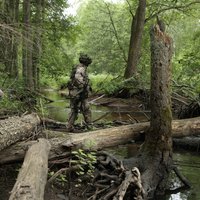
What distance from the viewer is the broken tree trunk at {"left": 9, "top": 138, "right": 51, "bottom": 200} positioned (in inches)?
159

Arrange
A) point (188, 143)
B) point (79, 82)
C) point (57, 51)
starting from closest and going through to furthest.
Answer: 1. point (188, 143)
2. point (79, 82)
3. point (57, 51)

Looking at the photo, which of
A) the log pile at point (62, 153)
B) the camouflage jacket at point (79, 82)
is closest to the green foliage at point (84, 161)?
the log pile at point (62, 153)

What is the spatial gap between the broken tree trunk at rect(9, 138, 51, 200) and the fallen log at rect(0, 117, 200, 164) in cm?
29

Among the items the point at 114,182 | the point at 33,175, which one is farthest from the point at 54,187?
the point at 33,175

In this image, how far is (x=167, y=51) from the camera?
6.95 metres

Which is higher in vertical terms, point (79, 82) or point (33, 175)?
point (79, 82)

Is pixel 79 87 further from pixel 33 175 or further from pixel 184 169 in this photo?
pixel 33 175

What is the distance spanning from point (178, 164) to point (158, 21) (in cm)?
300

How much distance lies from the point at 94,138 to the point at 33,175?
2.49 metres

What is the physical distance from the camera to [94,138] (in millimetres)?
7012

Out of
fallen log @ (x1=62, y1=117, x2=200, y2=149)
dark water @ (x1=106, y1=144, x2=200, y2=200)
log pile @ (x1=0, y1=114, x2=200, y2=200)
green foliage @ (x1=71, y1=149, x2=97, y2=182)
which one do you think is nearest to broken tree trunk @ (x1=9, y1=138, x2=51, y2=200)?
log pile @ (x1=0, y1=114, x2=200, y2=200)

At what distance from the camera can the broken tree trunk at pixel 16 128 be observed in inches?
226

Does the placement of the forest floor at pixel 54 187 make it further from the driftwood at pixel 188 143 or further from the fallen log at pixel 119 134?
the driftwood at pixel 188 143

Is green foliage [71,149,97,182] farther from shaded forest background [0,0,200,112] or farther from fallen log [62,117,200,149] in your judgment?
Answer: shaded forest background [0,0,200,112]
